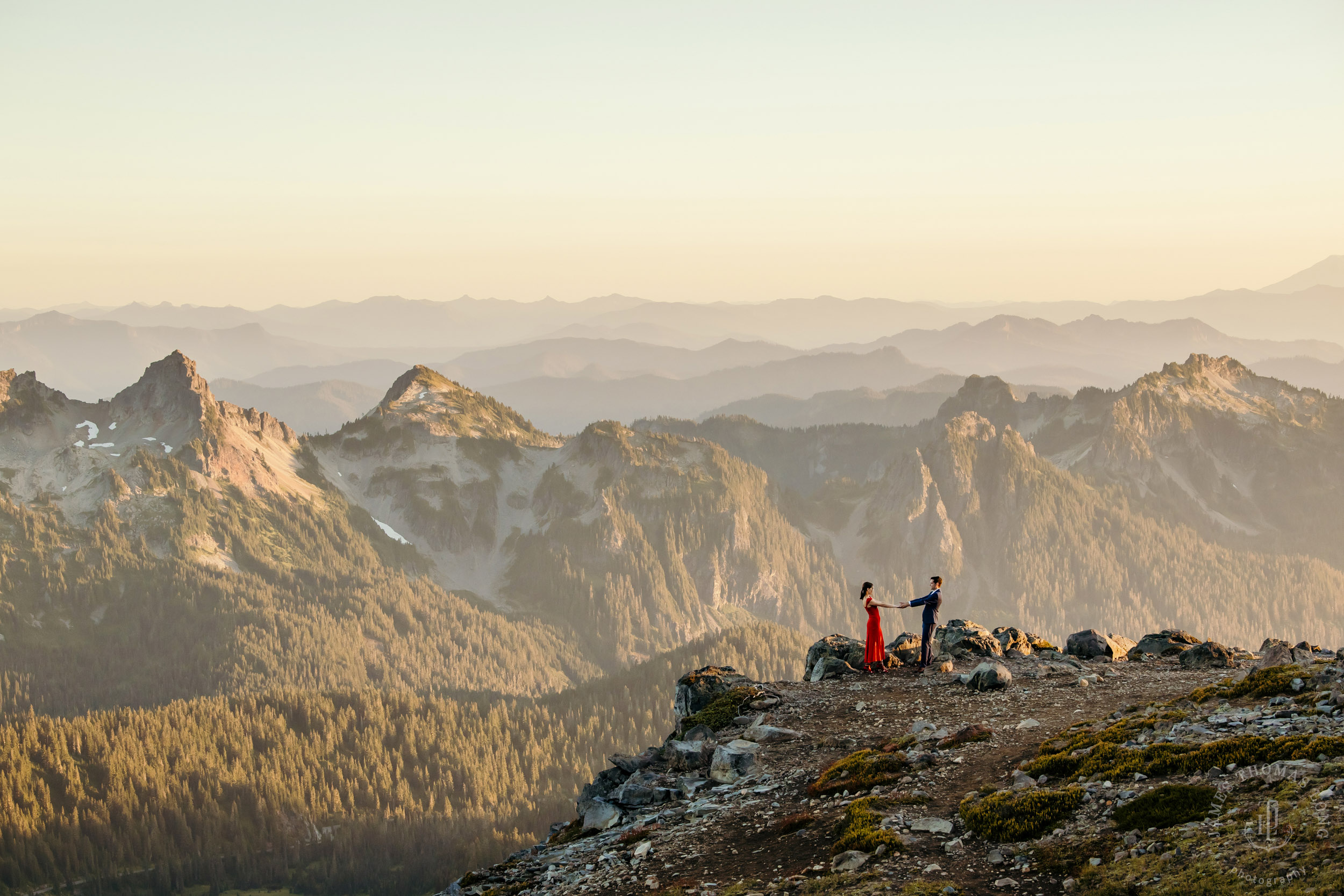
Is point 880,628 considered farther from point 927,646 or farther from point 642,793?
point 642,793

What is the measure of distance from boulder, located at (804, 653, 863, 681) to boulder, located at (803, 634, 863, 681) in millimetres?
71

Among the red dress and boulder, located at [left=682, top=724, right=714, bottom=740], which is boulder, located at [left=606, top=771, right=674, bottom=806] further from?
the red dress

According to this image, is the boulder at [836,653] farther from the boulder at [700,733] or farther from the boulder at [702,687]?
the boulder at [700,733]

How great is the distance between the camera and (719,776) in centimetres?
4809

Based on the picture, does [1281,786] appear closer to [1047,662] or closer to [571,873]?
[571,873]

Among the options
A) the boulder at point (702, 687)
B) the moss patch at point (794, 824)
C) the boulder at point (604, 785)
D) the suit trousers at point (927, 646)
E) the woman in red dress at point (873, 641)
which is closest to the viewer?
the moss patch at point (794, 824)

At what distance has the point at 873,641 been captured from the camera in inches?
2413

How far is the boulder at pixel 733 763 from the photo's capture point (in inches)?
1870

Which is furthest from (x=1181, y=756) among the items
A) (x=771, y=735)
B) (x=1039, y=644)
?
(x=1039, y=644)

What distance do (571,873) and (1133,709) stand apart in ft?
88.0

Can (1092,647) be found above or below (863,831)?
above

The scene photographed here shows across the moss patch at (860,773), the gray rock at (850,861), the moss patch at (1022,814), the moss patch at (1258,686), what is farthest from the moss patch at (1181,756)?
the moss patch at (1258,686)

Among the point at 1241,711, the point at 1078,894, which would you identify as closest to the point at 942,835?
the point at 1078,894

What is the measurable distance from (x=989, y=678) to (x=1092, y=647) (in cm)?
1500
